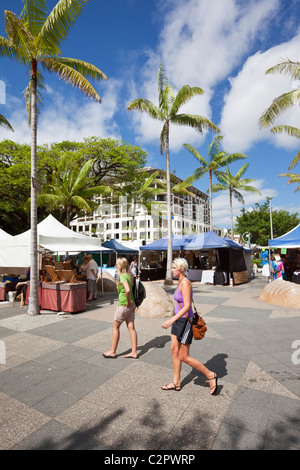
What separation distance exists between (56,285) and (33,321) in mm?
1310

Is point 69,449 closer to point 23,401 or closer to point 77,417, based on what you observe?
point 77,417

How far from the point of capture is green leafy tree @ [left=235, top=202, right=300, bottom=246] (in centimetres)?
4303

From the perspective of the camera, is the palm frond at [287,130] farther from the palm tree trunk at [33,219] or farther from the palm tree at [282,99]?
the palm tree trunk at [33,219]

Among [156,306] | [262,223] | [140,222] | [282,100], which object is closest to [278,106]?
[282,100]

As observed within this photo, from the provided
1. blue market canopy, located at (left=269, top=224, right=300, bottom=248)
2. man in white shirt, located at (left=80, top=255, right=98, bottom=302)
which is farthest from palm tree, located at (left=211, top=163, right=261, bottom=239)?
man in white shirt, located at (left=80, top=255, right=98, bottom=302)

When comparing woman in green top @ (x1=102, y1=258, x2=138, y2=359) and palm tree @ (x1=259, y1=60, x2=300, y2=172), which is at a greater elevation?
palm tree @ (x1=259, y1=60, x2=300, y2=172)

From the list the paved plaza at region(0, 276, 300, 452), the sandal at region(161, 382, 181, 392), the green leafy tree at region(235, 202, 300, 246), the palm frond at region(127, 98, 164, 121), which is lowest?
the paved plaza at region(0, 276, 300, 452)

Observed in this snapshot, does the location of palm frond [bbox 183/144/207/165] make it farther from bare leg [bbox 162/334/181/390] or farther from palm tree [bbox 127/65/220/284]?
bare leg [bbox 162/334/181/390]

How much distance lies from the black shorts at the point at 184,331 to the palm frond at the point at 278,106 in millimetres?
11290

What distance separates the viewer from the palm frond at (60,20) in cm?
729

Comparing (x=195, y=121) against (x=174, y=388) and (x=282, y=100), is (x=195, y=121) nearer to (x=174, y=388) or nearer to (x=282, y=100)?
(x=282, y=100)

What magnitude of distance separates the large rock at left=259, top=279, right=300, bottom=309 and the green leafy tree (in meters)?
35.6

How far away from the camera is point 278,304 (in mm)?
8992

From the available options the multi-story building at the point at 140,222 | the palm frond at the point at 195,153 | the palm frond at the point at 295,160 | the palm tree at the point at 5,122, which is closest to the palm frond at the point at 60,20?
the palm tree at the point at 5,122
